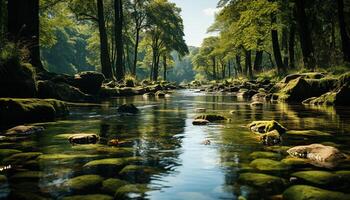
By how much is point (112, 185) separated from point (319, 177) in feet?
8.31

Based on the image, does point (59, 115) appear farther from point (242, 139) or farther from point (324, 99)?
point (324, 99)

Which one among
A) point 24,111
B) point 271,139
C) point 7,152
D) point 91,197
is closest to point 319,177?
point 271,139

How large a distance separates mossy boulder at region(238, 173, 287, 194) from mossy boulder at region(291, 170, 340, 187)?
300 mm

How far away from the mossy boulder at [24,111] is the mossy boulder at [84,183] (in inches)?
223

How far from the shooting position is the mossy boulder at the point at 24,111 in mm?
9977

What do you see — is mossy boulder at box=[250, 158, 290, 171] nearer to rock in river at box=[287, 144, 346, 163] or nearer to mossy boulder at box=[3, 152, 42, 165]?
rock in river at box=[287, 144, 346, 163]

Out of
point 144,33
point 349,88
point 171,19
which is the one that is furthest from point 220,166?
point 144,33

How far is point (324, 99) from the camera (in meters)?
16.4

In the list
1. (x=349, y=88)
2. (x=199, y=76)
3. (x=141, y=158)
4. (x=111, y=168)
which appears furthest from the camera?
(x=199, y=76)

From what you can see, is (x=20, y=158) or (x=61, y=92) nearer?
(x=20, y=158)

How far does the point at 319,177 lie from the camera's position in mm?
4965

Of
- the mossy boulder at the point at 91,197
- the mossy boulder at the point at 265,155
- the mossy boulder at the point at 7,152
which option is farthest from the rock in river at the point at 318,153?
the mossy boulder at the point at 7,152

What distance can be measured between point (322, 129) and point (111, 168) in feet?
18.5

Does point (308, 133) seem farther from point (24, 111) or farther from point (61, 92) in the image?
point (61, 92)
